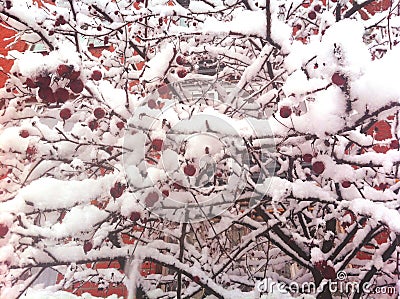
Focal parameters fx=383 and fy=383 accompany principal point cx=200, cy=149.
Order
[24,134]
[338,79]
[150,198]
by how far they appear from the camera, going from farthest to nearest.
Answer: [24,134] → [150,198] → [338,79]

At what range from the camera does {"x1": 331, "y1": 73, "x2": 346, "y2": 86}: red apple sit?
1.48m

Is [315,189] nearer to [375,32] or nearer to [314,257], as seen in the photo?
[314,257]

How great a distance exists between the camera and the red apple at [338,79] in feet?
4.86

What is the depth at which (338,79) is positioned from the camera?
58.6 inches

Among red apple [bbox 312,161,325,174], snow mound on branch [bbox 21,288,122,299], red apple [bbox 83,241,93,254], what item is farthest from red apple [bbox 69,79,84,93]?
snow mound on branch [bbox 21,288,122,299]

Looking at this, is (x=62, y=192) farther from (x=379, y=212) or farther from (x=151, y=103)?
(x=379, y=212)

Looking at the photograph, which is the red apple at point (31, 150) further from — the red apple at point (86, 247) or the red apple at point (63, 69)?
the red apple at point (63, 69)

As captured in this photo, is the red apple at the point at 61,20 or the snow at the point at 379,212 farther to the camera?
the red apple at the point at 61,20

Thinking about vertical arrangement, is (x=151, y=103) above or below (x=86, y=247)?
above

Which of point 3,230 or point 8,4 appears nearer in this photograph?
point 3,230

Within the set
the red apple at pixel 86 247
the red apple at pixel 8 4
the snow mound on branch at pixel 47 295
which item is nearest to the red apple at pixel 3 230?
the red apple at pixel 86 247

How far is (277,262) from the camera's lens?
13.0 feet

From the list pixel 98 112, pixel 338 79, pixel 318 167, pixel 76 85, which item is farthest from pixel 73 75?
pixel 318 167

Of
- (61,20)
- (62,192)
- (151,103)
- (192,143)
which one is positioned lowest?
(62,192)
